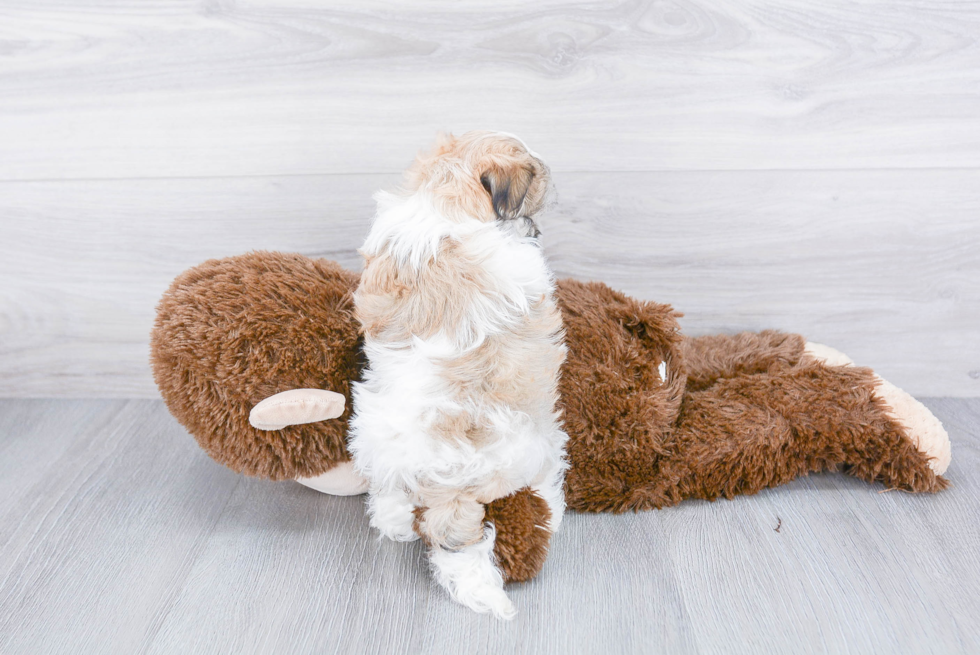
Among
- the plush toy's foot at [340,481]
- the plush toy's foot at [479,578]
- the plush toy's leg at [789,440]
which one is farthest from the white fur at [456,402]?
the plush toy's leg at [789,440]

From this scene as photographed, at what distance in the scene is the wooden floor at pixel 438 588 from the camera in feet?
2.77

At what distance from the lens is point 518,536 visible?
88 centimetres

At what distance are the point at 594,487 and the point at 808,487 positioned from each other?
1.24 ft

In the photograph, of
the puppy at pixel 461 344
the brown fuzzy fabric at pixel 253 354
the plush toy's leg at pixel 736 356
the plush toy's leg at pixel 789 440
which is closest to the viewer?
the puppy at pixel 461 344

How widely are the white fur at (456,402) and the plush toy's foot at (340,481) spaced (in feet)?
0.46

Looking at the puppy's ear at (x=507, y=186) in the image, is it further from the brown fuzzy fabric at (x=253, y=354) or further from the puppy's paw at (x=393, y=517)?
the puppy's paw at (x=393, y=517)

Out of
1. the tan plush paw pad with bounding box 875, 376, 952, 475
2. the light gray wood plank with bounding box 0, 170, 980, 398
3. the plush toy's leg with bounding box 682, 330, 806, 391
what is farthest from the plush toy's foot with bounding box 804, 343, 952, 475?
the light gray wood plank with bounding box 0, 170, 980, 398

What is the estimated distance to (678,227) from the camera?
1258 millimetres

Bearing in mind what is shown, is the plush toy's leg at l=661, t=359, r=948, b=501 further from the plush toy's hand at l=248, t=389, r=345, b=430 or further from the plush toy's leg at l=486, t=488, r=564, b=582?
the plush toy's hand at l=248, t=389, r=345, b=430

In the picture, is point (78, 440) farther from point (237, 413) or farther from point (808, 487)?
point (808, 487)

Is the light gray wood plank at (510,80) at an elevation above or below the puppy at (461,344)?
above

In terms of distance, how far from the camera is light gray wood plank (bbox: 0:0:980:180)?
1.13 metres

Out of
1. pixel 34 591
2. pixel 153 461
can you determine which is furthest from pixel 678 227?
pixel 34 591

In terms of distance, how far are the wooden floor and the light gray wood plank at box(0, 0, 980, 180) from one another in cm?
61
